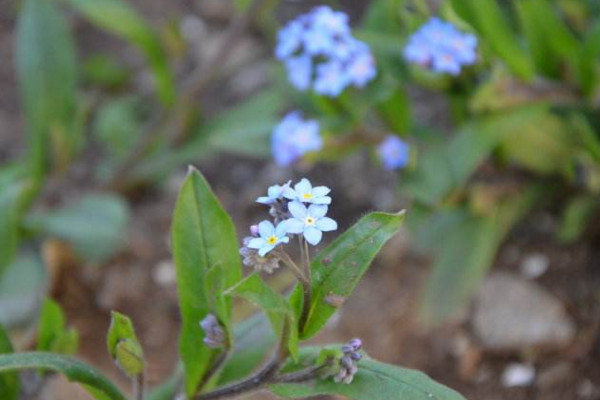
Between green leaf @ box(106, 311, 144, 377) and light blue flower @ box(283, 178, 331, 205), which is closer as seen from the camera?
light blue flower @ box(283, 178, 331, 205)

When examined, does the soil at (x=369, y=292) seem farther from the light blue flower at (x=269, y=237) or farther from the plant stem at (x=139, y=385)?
the light blue flower at (x=269, y=237)

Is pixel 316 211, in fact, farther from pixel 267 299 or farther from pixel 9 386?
pixel 9 386

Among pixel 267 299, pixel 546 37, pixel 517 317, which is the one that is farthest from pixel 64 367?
pixel 546 37

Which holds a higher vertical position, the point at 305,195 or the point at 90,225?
the point at 90,225

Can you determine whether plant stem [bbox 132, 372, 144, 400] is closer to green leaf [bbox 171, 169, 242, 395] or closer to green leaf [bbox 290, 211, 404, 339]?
green leaf [bbox 171, 169, 242, 395]

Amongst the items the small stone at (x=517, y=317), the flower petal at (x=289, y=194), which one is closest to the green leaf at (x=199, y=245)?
the flower petal at (x=289, y=194)

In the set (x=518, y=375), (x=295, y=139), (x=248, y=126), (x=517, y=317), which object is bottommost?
(x=518, y=375)

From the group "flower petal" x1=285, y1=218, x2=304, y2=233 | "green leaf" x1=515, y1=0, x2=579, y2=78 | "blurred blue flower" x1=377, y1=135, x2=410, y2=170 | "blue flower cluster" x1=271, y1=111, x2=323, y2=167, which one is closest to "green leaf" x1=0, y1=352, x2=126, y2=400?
"flower petal" x1=285, y1=218, x2=304, y2=233
